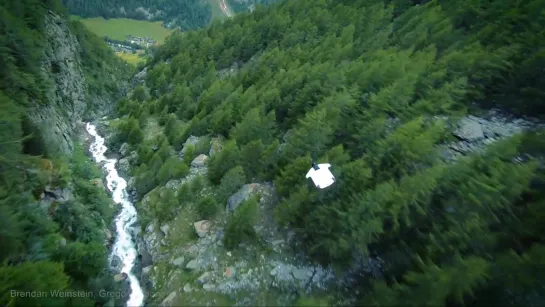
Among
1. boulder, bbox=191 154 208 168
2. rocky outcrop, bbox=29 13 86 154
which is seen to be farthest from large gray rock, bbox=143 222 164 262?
rocky outcrop, bbox=29 13 86 154

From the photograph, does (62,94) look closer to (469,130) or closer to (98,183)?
(98,183)

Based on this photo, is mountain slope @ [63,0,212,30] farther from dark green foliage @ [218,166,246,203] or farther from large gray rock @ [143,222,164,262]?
dark green foliage @ [218,166,246,203]

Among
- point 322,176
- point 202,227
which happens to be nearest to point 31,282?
point 202,227

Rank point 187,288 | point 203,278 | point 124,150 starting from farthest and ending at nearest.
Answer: point 124,150
point 203,278
point 187,288

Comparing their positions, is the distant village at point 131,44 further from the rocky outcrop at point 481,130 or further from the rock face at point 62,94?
the rocky outcrop at point 481,130

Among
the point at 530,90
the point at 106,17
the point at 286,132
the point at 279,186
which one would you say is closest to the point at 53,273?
the point at 279,186

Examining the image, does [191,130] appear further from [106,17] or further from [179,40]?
[106,17]
